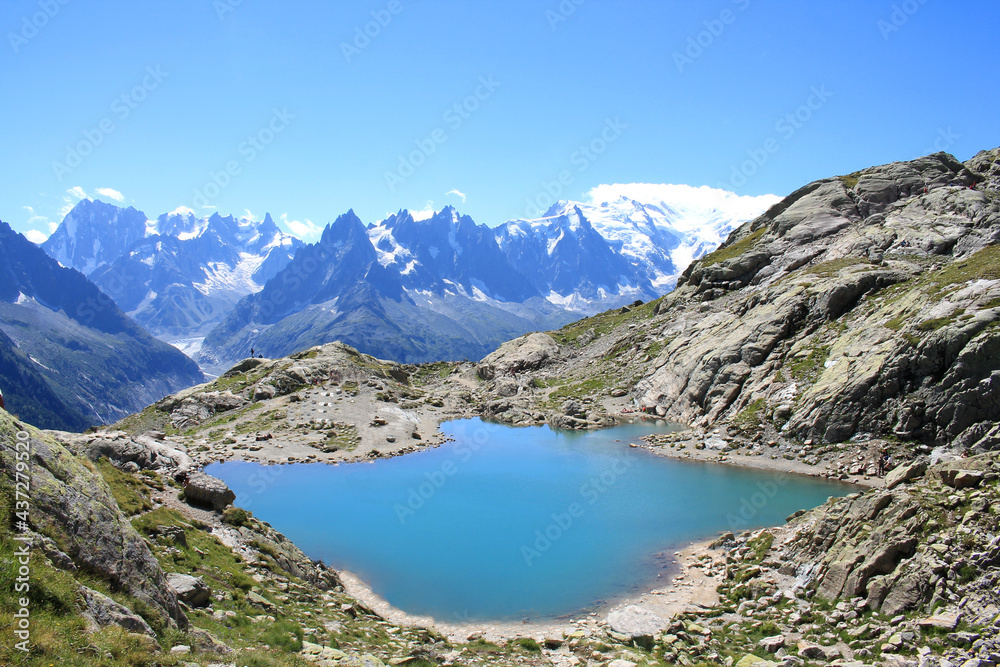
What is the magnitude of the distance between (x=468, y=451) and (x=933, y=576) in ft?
174

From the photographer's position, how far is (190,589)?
1747 cm

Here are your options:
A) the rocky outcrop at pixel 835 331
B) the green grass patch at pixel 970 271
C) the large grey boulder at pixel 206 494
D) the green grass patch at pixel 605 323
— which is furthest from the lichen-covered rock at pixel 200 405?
the green grass patch at pixel 970 271

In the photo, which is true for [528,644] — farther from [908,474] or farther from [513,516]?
[513,516]

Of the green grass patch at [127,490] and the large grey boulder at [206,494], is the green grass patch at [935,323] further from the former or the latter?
the green grass patch at [127,490]

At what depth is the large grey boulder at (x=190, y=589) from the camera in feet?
56.6

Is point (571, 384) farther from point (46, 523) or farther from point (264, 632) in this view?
point (46, 523)

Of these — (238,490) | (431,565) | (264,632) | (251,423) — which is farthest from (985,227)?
(251,423)

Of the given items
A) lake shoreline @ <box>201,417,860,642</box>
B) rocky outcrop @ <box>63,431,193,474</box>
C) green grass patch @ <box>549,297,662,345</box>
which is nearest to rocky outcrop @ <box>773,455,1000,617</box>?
lake shoreline @ <box>201,417,860,642</box>

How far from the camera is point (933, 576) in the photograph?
19.6m

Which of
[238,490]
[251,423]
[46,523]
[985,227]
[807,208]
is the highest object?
[807,208]

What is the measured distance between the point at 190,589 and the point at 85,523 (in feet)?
20.2

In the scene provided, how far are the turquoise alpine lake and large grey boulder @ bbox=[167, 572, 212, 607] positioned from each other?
1367cm

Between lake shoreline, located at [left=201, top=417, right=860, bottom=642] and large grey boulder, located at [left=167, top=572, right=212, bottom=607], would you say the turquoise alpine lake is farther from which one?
large grey boulder, located at [left=167, top=572, right=212, bottom=607]

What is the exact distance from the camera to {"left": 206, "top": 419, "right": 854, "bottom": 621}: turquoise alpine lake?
3111cm
